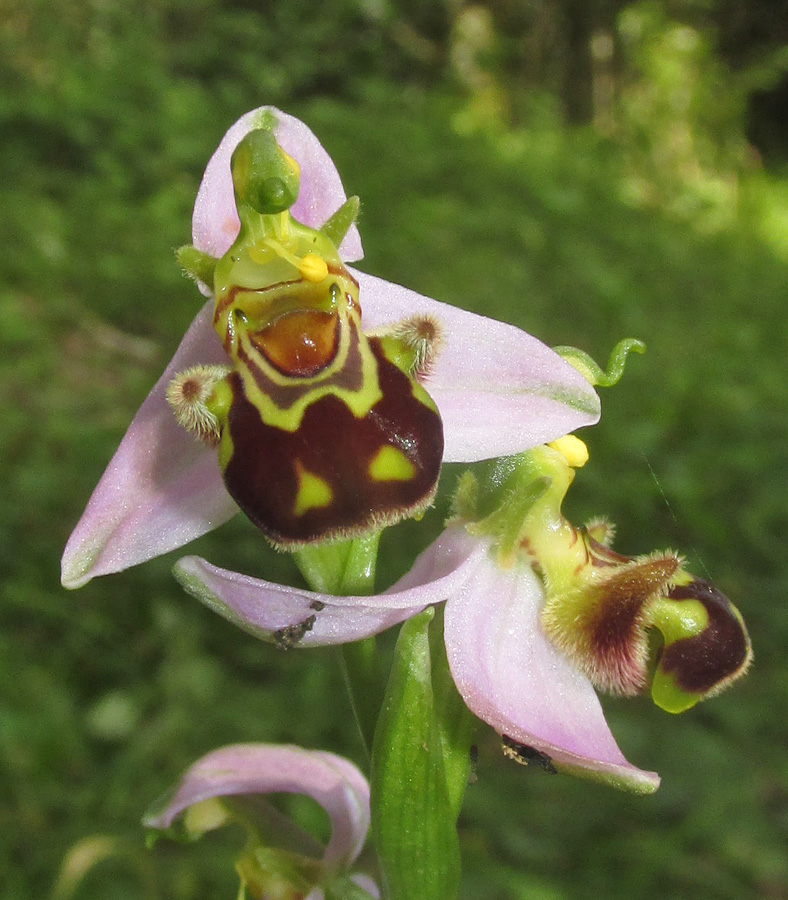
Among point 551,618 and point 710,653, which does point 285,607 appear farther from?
point 710,653

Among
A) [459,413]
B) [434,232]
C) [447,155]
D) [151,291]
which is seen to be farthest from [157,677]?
[447,155]

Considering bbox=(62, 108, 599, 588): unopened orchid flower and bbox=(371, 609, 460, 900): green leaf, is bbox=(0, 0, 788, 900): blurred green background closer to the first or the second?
bbox=(62, 108, 599, 588): unopened orchid flower

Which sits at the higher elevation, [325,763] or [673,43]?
[325,763]

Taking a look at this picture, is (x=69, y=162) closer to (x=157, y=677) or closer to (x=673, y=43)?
(x=157, y=677)

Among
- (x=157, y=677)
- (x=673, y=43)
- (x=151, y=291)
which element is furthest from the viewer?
(x=673, y=43)

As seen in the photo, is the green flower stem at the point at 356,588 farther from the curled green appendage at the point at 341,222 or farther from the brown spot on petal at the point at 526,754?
the curled green appendage at the point at 341,222

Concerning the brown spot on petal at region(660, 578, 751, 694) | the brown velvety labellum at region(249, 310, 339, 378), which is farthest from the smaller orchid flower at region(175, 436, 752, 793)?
the brown velvety labellum at region(249, 310, 339, 378)
